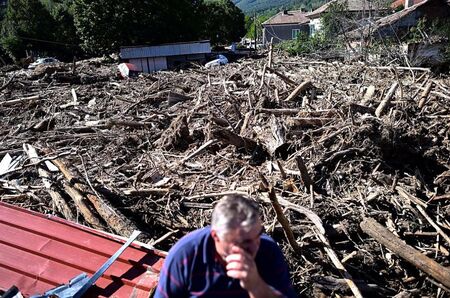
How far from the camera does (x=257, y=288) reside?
1.77 meters

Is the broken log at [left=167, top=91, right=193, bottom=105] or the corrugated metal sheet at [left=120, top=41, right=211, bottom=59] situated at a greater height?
the broken log at [left=167, top=91, right=193, bottom=105]

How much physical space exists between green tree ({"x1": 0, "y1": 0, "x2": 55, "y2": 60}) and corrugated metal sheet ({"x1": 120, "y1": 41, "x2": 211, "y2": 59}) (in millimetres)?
13762

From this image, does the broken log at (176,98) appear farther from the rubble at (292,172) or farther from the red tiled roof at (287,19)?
the red tiled roof at (287,19)

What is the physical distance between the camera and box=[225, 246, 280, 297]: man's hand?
174 cm

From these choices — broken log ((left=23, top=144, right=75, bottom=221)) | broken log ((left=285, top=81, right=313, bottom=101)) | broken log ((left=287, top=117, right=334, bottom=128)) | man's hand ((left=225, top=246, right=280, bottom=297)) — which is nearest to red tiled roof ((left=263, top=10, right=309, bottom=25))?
broken log ((left=285, top=81, right=313, bottom=101))

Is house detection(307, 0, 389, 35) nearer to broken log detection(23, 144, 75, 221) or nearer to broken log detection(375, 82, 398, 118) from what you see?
broken log detection(375, 82, 398, 118)

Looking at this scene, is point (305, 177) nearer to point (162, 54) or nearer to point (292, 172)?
point (292, 172)

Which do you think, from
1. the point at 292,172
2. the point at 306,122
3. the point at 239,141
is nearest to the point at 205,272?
the point at 292,172

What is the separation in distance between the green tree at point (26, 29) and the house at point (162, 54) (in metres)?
13.8

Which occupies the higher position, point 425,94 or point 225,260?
point 225,260

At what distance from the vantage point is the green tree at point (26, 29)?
3441 cm

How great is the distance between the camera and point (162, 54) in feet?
84.6

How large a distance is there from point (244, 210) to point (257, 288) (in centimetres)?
35

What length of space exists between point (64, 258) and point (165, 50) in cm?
2373
